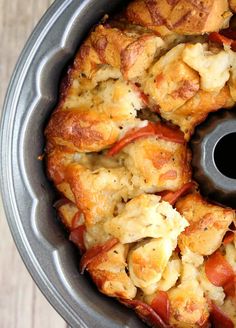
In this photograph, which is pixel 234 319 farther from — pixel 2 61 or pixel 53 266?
pixel 2 61

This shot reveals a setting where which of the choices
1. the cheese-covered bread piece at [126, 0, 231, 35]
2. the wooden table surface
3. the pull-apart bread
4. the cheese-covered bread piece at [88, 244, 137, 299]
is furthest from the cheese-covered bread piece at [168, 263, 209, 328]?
the wooden table surface

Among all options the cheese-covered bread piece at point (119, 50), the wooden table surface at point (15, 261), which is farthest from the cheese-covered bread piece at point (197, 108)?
the wooden table surface at point (15, 261)

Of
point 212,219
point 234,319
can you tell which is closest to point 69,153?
point 212,219

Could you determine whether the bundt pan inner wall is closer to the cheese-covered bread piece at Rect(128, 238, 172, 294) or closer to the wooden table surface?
the cheese-covered bread piece at Rect(128, 238, 172, 294)

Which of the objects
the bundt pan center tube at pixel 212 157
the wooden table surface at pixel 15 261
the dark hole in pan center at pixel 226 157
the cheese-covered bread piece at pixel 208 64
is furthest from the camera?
the wooden table surface at pixel 15 261

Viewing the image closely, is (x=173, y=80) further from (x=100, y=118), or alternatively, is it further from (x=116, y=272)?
(x=116, y=272)

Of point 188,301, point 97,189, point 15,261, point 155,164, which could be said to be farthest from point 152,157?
point 15,261

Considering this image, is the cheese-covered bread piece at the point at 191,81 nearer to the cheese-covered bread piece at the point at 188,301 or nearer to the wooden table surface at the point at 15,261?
the cheese-covered bread piece at the point at 188,301
